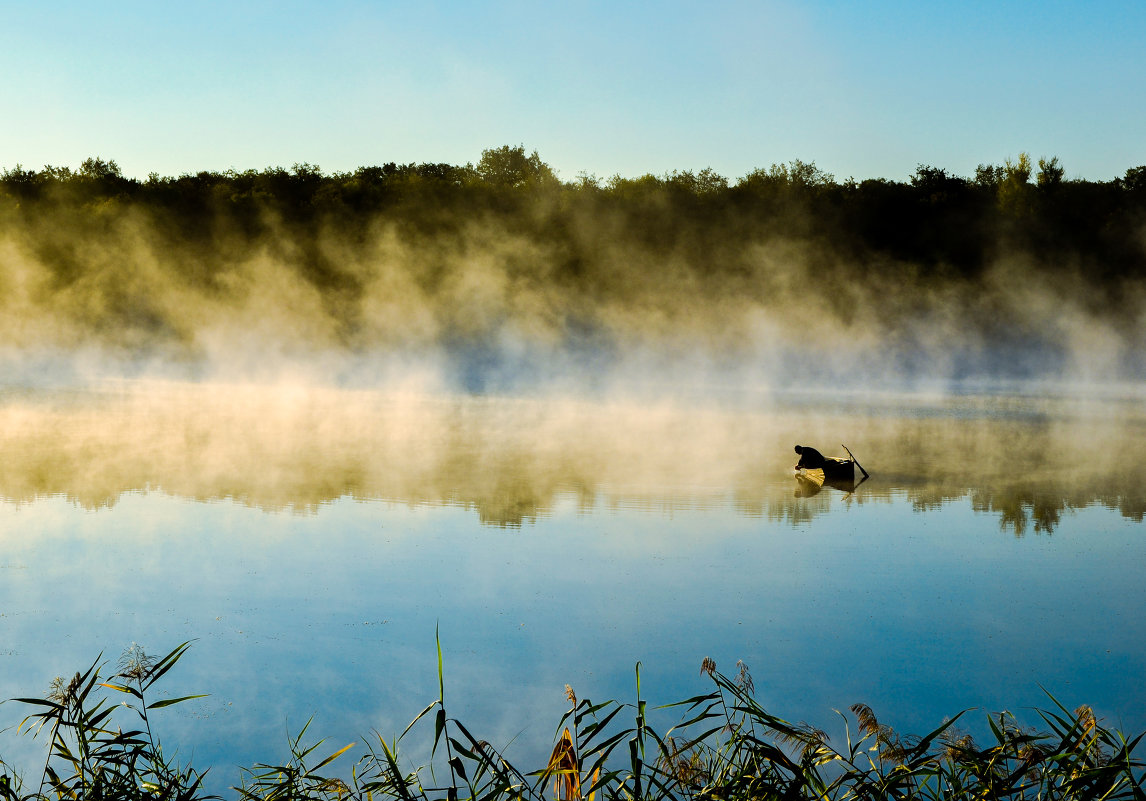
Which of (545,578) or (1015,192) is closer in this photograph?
(545,578)

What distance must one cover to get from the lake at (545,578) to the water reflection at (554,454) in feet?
0.28

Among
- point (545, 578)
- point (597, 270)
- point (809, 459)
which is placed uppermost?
point (597, 270)

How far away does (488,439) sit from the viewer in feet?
46.6

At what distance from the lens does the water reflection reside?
9.62 m

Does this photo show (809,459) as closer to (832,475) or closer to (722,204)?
(832,475)

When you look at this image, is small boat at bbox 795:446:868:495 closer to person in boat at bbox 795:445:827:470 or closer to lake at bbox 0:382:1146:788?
person in boat at bbox 795:445:827:470

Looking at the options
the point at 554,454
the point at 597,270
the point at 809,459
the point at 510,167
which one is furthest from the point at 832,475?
the point at 510,167

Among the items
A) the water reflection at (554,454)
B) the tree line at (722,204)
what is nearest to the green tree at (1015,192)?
the tree line at (722,204)

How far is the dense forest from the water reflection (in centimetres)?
1345

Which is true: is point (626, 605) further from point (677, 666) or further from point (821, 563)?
point (821, 563)

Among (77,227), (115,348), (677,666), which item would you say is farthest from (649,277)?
(677,666)

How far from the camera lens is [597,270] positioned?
36188mm

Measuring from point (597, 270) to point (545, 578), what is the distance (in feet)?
99.0

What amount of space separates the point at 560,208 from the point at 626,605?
107 feet
